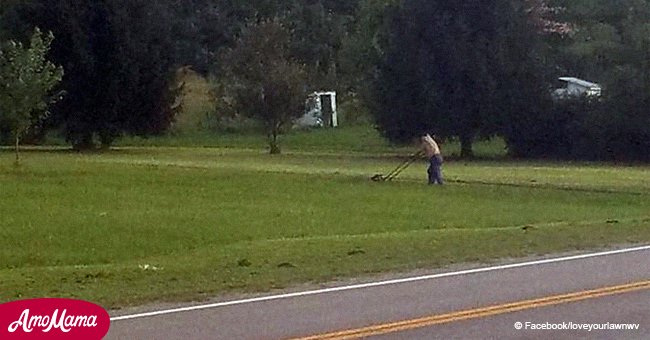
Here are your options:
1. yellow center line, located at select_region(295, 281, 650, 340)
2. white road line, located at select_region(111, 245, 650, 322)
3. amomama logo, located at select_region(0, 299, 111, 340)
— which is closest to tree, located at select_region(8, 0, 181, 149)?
white road line, located at select_region(111, 245, 650, 322)

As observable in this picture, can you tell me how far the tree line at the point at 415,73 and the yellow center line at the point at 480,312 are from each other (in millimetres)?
45423

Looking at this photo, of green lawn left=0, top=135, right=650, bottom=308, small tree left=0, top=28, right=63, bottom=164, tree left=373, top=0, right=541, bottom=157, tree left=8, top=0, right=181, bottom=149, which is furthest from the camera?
tree left=373, top=0, right=541, bottom=157

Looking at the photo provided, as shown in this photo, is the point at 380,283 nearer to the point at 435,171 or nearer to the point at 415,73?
the point at 435,171

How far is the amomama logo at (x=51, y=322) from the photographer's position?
1041cm

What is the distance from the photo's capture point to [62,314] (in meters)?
10.9

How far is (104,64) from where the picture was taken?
192 feet

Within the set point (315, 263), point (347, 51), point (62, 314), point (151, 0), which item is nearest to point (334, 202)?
point (315, 263)

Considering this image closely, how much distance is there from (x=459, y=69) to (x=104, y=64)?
17179mm

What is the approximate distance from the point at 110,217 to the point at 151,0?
117ft

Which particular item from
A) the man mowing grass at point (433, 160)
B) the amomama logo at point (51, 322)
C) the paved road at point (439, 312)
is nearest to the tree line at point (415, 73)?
the man mowing grass at point (433, 160)

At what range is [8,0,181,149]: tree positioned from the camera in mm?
57625

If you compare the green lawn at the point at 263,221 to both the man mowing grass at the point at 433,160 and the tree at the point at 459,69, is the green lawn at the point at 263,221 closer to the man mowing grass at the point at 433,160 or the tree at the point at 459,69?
the man mowing grass at the point at 433,160

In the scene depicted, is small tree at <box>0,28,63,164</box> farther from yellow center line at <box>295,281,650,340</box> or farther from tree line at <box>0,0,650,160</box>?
yellow center line at <box>295,281,650,340</box>

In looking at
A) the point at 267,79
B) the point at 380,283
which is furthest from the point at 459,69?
the point at 380,283
